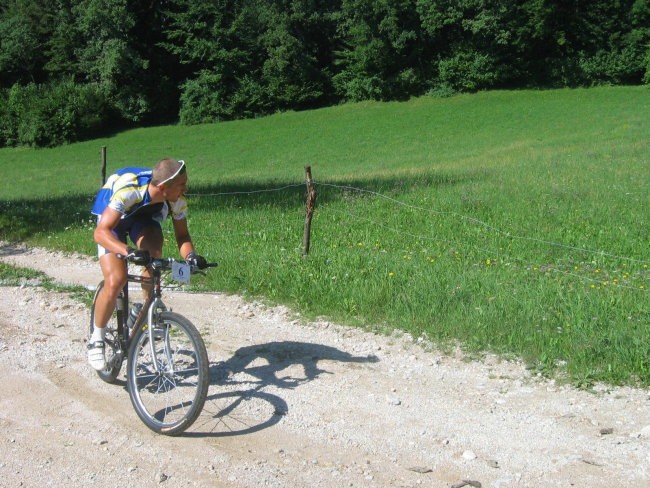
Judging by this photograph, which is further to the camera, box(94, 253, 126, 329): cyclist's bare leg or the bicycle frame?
box(94, 253, 126, 329): cyclist's bare leg

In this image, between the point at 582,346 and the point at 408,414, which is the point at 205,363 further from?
the point at 582,346

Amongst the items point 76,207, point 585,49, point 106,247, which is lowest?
point 76,207

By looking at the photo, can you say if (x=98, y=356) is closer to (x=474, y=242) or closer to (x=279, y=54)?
(x=474, y=242)

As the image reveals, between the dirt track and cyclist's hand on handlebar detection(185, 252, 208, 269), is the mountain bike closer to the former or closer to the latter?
cyclist's hand on handlebar detection(185, 252, 208, 269)

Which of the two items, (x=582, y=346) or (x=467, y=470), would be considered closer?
(x=467, y=470)

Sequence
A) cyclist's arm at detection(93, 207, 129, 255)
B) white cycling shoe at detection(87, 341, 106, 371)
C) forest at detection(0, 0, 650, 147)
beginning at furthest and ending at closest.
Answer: forest at detection(0, 0, 650, 147) → white cycling shoe at detection(87, 341, 106, 371) → cyclist's arm at detection(93, 207, 129, 255)

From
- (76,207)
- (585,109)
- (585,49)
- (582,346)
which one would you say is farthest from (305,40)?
(582,346)

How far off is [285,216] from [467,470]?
31.6 feet

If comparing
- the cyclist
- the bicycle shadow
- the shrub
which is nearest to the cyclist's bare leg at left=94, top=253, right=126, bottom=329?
the cyclist

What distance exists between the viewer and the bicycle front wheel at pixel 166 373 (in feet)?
15.2

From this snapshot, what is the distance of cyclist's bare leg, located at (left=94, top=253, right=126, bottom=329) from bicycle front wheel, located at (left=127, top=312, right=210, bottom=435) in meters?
0.37

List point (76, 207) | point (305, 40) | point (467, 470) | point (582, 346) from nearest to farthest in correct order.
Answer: point (467, 470) → point (582, 346) → point (76, 207) → point (305, 40)

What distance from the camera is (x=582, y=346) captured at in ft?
19.2

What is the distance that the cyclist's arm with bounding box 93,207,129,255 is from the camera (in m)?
4.75
